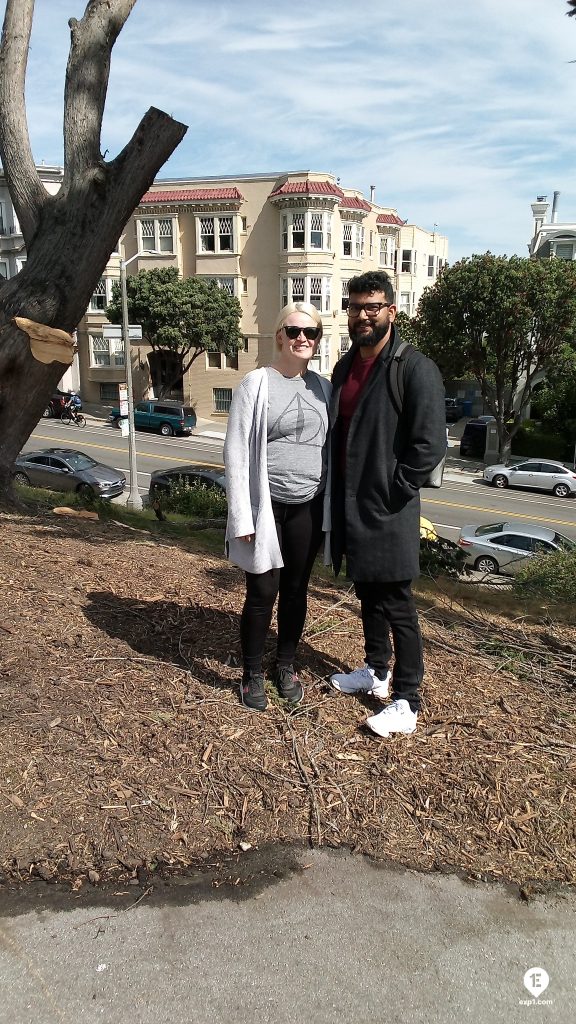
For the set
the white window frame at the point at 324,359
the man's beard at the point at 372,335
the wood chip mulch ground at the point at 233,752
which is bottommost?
the wood chip mulch ground at the point at 233,752

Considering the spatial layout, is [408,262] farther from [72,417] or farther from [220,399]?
[72,417]

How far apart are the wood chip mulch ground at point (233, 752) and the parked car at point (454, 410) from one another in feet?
139

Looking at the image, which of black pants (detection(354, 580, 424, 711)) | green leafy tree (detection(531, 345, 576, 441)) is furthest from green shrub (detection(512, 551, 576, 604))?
green leafy tree (detection(531, 345, 576, 441))

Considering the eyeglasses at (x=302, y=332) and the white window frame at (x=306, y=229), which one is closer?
the eyeglasses at (x=302, y=332)

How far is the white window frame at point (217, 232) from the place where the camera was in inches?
1468

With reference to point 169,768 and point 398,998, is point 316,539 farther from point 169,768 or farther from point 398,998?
point 398,998

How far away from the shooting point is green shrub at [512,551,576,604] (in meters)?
7.00

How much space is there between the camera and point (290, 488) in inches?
122

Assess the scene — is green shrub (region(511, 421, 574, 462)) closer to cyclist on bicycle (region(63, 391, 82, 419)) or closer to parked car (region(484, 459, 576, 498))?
parked car (region(484, 459, 576, 498))

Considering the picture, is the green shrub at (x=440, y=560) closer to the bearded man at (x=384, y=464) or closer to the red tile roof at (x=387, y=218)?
the bearded man at (x=384, y=464)

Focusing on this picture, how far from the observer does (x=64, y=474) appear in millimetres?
19516

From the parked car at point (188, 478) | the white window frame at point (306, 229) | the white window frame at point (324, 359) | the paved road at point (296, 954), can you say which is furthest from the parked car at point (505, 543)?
the white window frame at point (306, 229)

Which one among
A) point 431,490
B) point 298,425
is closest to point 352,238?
point 431,490

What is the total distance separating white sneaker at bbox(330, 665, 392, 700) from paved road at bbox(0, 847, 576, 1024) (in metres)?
1.04
